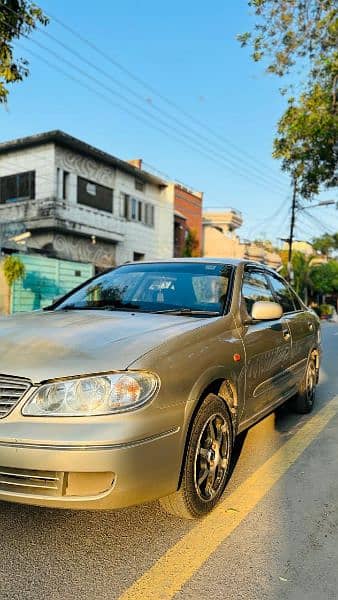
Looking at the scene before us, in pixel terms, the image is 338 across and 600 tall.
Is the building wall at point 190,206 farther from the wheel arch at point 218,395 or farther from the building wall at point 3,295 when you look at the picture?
the wheel arch at point 218,395

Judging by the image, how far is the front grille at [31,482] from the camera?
255 cm

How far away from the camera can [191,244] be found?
34.7m

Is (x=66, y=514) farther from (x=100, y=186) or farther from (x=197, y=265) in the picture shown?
(x=100, y=186)

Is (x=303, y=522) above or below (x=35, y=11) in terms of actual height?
below

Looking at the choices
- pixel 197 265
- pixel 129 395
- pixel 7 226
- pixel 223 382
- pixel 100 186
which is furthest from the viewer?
pixel 100 186

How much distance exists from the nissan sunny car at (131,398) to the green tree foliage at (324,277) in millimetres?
40119

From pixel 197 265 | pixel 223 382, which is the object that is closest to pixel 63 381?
pixel 223 382

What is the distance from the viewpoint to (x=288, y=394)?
16.8 feet

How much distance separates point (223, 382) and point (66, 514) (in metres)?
1.23

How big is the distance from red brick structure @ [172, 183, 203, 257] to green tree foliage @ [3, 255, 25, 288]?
54.9ft

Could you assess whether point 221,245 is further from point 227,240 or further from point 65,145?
point 65,145

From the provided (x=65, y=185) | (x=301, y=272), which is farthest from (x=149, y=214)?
(x=301, y=272)

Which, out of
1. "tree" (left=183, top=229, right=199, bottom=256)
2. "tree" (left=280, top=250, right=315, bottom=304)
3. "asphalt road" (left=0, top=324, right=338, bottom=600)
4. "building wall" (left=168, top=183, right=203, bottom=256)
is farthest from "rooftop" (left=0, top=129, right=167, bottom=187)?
"asphalt road" (left=0, top=324, right=338, bottom=600)

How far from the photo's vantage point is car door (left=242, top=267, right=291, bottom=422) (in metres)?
3.93
